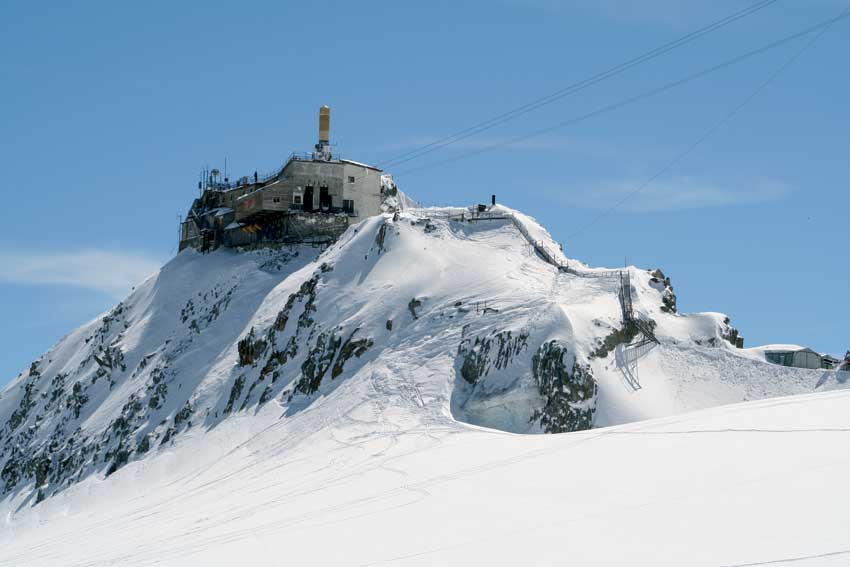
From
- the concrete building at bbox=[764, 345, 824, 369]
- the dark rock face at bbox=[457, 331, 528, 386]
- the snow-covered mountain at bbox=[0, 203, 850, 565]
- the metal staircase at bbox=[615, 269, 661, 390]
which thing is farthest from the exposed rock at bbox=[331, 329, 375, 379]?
the concrete building at bbox=[764, 345, 824, 369]

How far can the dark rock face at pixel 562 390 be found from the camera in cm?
5534

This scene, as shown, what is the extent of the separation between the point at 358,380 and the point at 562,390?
11.7 m

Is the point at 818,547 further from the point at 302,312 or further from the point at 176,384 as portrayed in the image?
the point at 176,384

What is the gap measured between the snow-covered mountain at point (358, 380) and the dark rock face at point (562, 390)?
2.9 inches

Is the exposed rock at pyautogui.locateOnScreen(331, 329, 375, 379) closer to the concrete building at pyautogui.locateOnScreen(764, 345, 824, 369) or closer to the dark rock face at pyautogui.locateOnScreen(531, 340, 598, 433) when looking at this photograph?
the dark rock face at pyautogui.locateOnScreen(531, 340, 598, 433)

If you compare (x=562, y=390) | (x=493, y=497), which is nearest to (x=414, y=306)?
(x=562, y=390)

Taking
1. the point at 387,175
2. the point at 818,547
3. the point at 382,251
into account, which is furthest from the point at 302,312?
the point at 818,547

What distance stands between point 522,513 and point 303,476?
67.4ft

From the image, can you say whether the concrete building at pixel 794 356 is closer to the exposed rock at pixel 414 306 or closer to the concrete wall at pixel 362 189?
the exposed rock at pixel 414 306

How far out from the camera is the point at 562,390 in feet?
184

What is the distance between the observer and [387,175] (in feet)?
315

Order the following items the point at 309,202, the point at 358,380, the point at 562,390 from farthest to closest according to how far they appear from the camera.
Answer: the point at 309,202
the point at 358,380
the point at 562,390

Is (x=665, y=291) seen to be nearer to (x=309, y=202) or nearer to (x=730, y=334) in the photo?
(x=730, y=334)

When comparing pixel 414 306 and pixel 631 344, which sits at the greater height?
pixel 414 306
